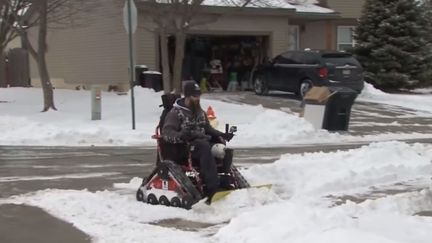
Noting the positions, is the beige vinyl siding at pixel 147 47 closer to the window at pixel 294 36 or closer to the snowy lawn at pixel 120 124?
the snowy lawn at pixel 120 124

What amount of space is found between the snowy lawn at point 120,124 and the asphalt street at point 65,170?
1.05 m

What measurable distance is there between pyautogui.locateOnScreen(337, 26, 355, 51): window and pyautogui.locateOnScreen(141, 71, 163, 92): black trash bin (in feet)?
35.8

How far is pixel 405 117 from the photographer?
2158 cm

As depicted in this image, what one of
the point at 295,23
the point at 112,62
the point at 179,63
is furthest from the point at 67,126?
the point at 295,23

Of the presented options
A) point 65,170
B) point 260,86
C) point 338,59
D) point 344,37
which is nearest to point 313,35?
point 344,37

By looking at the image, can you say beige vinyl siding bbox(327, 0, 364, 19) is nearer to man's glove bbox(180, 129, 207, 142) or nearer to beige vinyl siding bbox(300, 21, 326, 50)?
beige vinyl siding bbox(300, 21, 326, 50)

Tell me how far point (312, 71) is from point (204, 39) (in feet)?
27.1

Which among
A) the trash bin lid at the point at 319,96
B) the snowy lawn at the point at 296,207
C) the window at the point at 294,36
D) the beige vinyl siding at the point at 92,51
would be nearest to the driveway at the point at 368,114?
the trash bin lid at the point at 319,96

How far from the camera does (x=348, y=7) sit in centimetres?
3103

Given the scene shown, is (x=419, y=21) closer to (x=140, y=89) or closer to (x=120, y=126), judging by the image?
(x=140, y=89)

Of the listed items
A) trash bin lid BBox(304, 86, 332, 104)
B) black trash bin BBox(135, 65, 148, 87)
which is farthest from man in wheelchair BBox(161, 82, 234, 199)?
black trash bin BBox(135, 65, 148, 87)

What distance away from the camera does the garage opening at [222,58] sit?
28.8m

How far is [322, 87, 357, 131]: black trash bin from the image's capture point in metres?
17.2

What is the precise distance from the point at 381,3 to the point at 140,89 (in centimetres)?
1106
